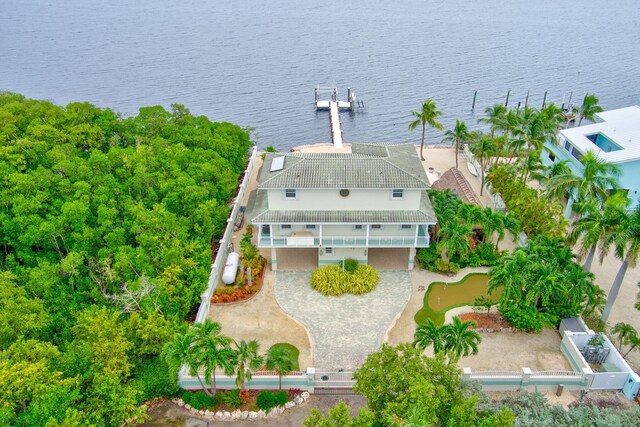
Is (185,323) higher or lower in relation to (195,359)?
lower

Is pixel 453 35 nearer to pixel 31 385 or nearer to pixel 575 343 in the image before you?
pixel 575 343

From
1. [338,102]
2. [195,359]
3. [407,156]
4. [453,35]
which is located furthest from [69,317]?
[453,35]

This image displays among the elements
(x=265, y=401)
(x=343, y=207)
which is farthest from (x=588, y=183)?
(x=265, y=401)

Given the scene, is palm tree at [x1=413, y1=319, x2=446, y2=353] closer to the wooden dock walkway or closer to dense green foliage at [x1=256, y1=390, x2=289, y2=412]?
dense green foliage at [x1=256, y1=390, x2=289, y2=412]

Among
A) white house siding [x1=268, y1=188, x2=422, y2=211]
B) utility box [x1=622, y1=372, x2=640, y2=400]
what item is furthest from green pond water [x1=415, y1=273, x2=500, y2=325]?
utility box [x1=622, y1=372, x2=640, y2=400]

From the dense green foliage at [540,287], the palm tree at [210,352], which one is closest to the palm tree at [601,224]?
the dense green foliage at [540,287]

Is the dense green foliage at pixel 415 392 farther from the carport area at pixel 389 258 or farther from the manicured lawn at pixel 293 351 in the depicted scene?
the carport area at pixel 389 258
